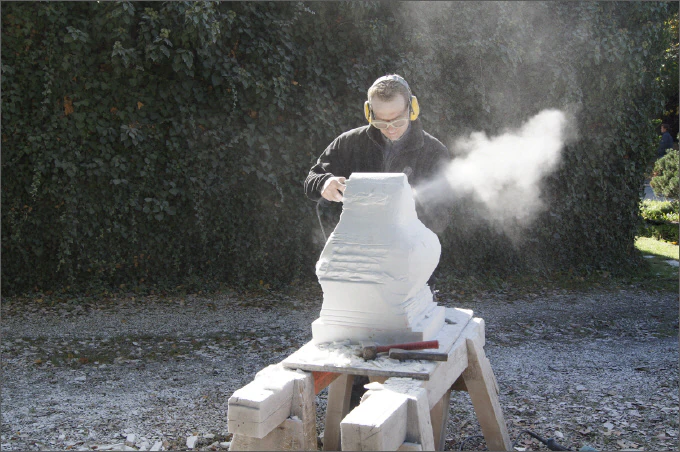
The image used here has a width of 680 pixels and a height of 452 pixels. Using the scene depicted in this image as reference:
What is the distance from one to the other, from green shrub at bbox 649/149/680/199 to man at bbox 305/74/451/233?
8.98 meters

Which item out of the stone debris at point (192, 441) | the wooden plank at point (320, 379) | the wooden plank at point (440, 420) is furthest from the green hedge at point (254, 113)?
the wooden plank at point (320, 379)

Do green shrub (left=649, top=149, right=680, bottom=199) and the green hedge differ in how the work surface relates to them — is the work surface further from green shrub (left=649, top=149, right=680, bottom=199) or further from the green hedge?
green shrub (left=649, top=149, right=680, bottom=199)

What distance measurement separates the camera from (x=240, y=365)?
466cm

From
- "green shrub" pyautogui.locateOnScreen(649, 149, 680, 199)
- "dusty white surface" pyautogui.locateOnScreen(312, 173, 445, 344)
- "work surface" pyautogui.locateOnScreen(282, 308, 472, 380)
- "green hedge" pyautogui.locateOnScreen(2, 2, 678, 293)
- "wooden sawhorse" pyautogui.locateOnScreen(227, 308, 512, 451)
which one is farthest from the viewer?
"green shrub" pyautogui.locateOnScreen(649, 149, 680, 199)

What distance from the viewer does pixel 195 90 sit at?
6.18 meters

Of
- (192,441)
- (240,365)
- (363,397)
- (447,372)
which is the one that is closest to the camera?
(363,397)

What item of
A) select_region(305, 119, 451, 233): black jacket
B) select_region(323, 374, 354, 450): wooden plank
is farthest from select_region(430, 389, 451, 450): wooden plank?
select_region(305, 119, 451, 233): black jacket

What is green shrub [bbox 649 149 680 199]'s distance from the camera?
10.7m

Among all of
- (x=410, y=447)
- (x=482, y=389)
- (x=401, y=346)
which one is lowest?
(x=482, y=389)

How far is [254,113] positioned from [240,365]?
2753 millimetres

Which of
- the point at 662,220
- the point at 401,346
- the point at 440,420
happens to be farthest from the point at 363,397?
the point at 662,220

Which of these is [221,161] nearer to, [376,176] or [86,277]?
[86,277]

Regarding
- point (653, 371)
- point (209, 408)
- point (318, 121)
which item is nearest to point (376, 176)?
point (209, 408)

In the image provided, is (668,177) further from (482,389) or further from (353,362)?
(353,362)
